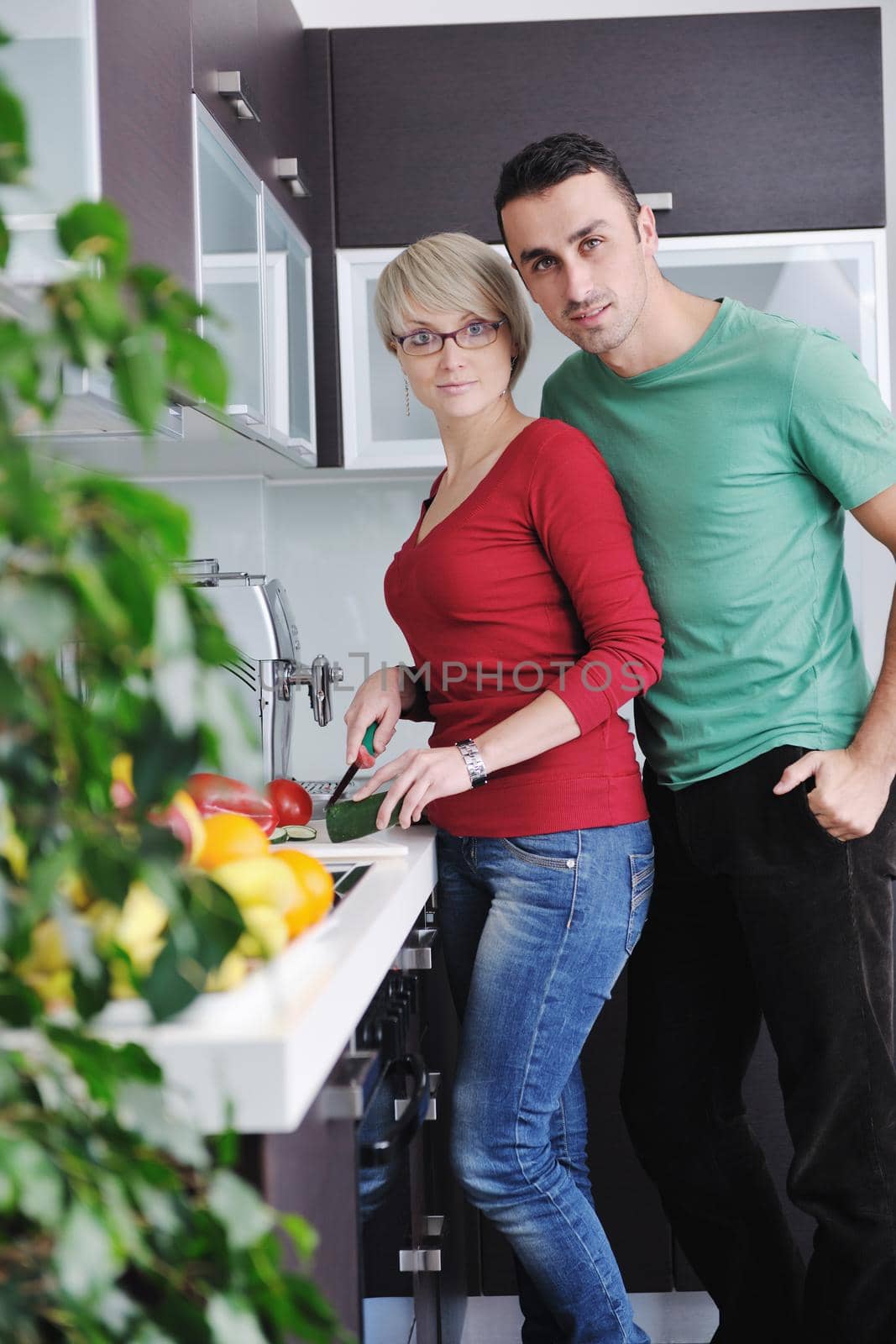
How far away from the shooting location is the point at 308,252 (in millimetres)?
2484

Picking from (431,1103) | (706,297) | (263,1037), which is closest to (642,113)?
(706,297)

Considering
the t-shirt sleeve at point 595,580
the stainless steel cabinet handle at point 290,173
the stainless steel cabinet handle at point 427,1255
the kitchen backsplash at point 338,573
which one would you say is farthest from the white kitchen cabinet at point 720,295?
the stainless steel cabinet handle at point 427,1255

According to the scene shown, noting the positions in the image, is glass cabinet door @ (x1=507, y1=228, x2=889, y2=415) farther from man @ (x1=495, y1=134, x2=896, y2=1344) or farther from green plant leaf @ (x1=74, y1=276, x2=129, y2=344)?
green plant leaf @ (x1=74, y1=276, x2=129, y2=344)

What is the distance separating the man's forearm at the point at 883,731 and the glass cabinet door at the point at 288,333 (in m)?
1.07

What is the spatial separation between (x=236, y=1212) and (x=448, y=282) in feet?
3.76

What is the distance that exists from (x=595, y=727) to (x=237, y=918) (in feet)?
3.06

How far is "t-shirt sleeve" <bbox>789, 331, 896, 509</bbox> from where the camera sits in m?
1.39

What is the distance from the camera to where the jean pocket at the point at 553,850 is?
4.47 feet

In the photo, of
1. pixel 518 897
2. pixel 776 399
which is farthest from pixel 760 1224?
pixel 776 399

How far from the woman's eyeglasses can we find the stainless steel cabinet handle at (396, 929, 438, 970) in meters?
0.65

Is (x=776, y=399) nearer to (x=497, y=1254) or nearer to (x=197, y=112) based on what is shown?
(x=197, y=112)

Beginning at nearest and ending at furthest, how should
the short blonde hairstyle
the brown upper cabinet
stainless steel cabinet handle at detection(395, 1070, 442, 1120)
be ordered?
stainless steel cabinet handle at detection(395, 1070, 442, 1120)
the short blonde hairstyle
the brown upper cabinet

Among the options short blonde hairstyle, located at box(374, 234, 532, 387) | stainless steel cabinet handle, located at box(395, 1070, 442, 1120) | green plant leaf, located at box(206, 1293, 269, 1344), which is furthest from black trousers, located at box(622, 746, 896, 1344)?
green plant leaf, located at box(206, 1293, 269, 1344)

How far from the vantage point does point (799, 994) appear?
1.41 meters
